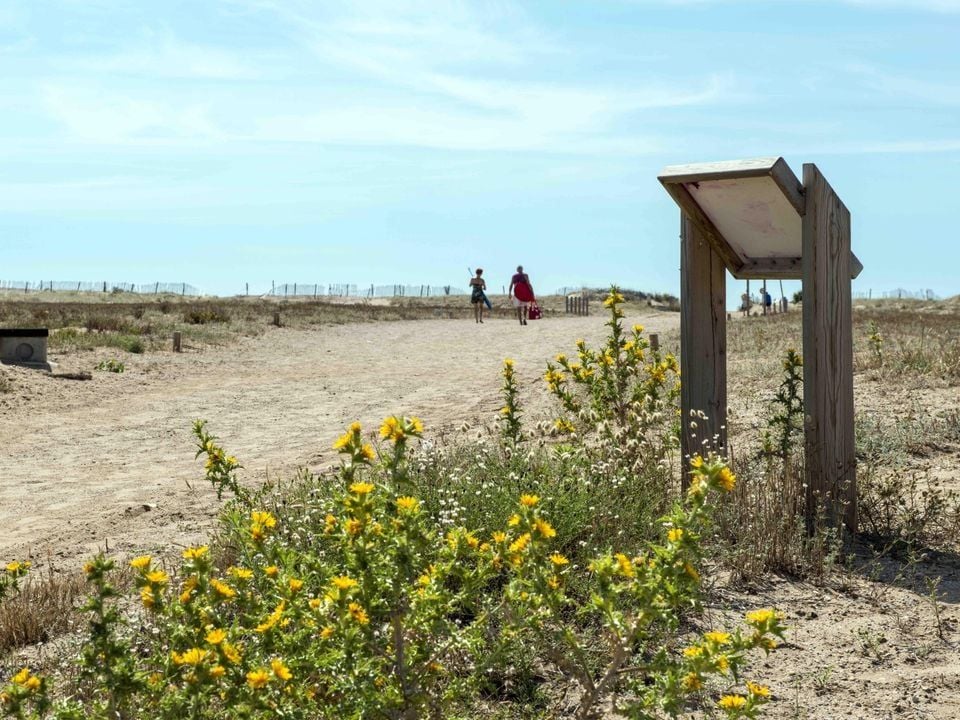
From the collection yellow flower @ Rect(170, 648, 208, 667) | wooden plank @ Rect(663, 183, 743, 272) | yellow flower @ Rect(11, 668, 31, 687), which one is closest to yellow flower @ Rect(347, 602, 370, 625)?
yellow flower @ Rect(170, 648, 208, 667)

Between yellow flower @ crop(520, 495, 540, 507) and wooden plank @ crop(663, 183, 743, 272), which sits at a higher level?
wooden plank @ crop(663, 183, 743, 272)

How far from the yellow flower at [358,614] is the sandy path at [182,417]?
3.91m

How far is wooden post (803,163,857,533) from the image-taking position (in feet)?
18.7

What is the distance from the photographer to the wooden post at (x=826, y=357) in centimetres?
569

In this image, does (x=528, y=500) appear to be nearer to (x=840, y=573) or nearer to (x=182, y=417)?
(x=840, y=573)

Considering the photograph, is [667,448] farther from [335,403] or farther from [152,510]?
[335,403]

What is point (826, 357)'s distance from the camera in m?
5.77

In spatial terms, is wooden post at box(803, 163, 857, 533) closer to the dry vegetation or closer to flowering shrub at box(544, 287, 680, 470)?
the dry vegetation

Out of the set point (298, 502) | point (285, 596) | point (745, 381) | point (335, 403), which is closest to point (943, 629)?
point (285, 596)

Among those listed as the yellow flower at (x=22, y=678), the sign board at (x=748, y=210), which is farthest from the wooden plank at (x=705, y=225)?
the yellow flower at (x=22, y=678)

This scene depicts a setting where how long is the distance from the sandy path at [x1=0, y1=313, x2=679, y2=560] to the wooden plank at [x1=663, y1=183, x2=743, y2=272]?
363 centimetres

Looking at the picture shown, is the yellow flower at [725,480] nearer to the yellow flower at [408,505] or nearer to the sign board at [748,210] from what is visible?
the yellow flower at [408,505]

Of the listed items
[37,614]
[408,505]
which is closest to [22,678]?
[408,505]

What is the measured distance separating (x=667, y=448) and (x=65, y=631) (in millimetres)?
3531
